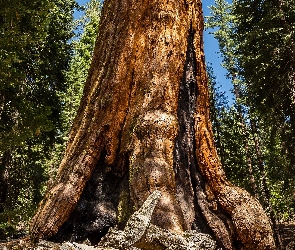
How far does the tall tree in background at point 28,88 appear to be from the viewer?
6996 mm

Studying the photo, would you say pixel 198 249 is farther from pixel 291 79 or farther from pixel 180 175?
pixel 291 79

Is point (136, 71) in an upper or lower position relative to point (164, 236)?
upper

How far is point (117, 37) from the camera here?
4465 mm

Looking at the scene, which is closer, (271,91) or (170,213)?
(170,213)

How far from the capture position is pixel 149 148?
12.0ft

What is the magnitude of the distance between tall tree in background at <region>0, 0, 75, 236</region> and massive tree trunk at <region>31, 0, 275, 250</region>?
119 inches

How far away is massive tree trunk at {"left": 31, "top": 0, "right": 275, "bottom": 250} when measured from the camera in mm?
3621

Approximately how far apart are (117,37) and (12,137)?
11.4 feet

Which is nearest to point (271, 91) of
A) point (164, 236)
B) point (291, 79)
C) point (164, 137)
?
point (291, 79)

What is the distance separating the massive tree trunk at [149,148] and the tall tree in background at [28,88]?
3.03 m

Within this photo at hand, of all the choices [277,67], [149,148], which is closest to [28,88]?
[277,67]

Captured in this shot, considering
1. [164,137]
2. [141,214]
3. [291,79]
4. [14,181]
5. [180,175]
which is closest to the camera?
[141,214]

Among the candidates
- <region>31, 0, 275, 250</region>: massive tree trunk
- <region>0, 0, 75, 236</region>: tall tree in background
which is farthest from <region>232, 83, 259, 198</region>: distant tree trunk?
<region>31, 0, 275, 250</region>: massive tree trunk

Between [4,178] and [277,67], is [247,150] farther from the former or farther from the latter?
[4,178]
